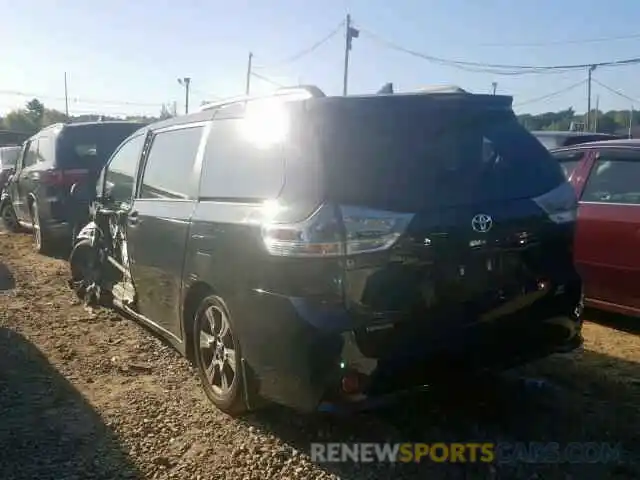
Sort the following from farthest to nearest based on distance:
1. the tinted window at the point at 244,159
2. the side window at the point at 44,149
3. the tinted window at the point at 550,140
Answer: the side window at the point at 44,149 → the tinted window at the point at 550,140 → the tinted window at the point at 244,159

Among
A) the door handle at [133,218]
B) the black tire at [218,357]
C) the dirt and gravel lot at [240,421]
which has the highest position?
the door handle at [133,218]

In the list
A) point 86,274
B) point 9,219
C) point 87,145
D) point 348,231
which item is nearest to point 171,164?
point 348,231

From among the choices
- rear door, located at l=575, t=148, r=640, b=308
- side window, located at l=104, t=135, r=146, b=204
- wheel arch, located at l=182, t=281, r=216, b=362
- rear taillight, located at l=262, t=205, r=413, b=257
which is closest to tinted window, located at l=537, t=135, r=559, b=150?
rear door, located at l=575, t=148, r=640, b=308

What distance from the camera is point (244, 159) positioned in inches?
143

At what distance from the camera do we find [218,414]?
3.89 metres

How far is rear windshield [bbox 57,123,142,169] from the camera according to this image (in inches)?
358

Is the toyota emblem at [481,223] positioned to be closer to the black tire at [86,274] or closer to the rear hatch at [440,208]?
the rear hatch at [440,208]

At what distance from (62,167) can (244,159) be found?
6.20m

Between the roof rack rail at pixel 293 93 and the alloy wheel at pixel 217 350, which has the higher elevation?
the roof rack rail at pixel 293 93

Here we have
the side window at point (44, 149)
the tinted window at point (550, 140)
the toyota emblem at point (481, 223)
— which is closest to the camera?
the toyota emblem at point (481, 223)

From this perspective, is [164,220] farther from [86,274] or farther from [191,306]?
[86,274]

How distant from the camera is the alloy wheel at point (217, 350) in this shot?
3.70m

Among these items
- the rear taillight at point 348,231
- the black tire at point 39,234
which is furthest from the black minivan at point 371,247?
the black tire at point 39,234

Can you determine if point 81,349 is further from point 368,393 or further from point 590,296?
point 590,296
